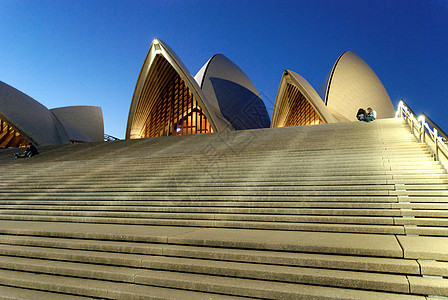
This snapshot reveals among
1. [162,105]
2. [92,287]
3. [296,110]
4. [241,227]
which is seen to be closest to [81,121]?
[162,105]

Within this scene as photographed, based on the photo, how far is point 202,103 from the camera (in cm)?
1975

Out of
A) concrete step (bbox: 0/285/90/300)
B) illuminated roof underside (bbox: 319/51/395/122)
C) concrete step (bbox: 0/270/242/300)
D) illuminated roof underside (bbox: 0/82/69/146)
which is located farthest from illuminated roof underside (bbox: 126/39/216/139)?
concrete step (bbox: 0/285/90/300)

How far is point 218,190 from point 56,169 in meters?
5.46

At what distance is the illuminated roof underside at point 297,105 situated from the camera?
2034cm

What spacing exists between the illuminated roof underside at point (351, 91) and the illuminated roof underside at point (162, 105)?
35.1 ft

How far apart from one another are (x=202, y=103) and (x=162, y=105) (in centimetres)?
765

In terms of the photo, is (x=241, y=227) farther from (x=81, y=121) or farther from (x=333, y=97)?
(x=81, y=121)

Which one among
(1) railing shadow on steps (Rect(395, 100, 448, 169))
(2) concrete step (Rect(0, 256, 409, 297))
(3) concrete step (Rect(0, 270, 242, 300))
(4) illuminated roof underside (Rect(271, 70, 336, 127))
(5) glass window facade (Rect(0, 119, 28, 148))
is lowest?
(3) concrete step (Rect(0, 270, 242, 300))

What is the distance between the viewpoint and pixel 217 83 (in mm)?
26344

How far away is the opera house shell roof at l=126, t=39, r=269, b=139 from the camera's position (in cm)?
2198

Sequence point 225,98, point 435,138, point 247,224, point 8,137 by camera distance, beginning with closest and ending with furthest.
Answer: point 247,224 → point 435,138 → point 8,137 → point 225,98

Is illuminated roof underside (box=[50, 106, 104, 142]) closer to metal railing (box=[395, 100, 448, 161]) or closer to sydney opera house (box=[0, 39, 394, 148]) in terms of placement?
sydney opera house (box=[0, 39, 394, 148])

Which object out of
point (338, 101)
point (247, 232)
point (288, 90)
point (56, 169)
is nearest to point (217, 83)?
point (288, 90)

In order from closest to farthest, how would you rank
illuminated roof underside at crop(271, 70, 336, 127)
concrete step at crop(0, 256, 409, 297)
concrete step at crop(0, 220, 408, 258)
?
concrete step at crop(0, 256, 409, 297)
concrete step at crop(0, 220, 408, 258)
illuminated roof underside at crop(271, 70, 336, 127)
